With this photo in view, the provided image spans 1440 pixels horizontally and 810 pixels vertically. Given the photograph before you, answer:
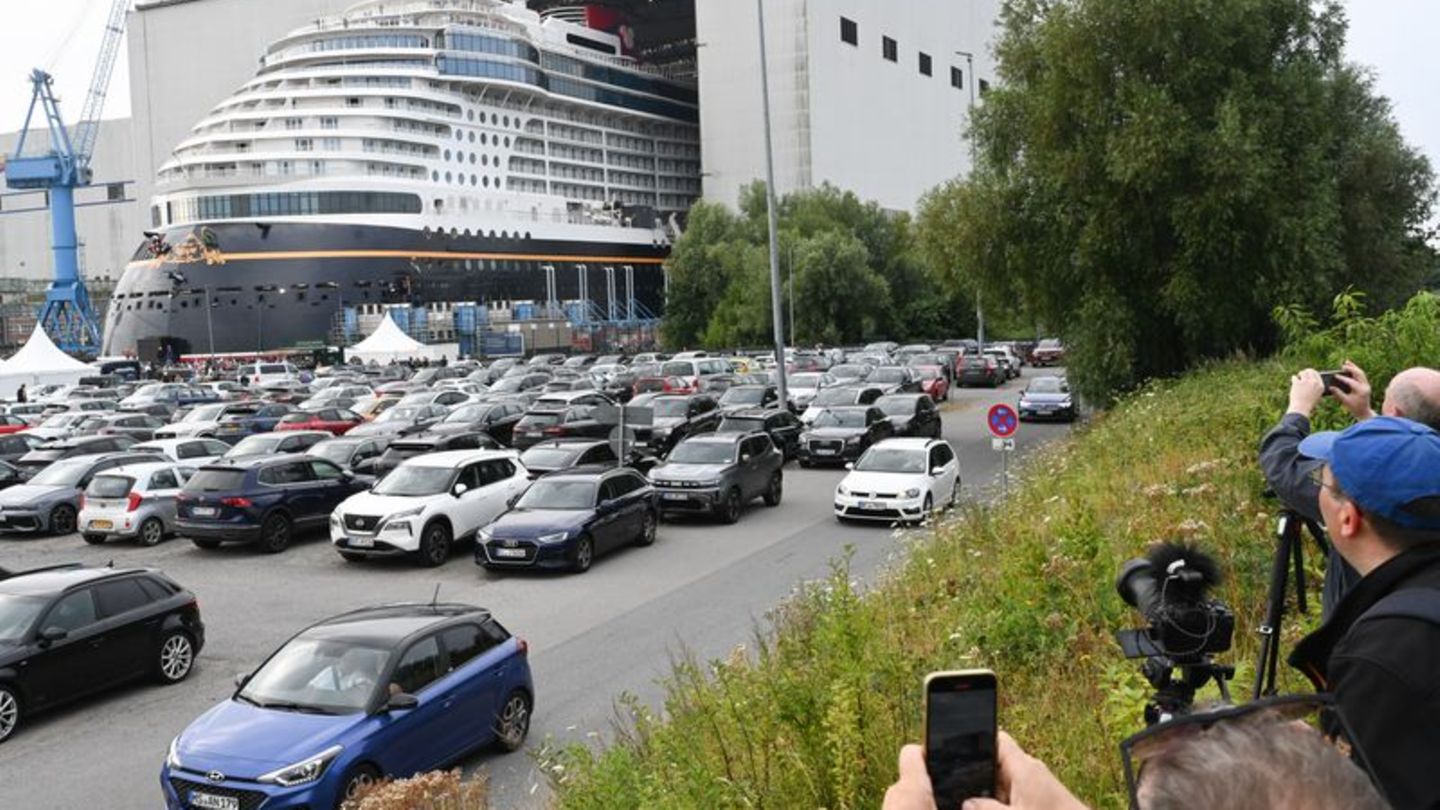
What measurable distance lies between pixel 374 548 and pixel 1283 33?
2181 centimetres

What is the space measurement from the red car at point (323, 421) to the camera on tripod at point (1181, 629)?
98.1 ft

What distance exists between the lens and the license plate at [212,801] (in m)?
7.38

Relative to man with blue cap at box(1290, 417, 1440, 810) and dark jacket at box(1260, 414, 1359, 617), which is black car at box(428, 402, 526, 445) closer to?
dark jacket at box(1260, 414, 1359, 617)

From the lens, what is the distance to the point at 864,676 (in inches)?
215

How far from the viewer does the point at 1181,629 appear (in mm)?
2758

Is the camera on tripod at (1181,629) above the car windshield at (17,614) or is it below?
above

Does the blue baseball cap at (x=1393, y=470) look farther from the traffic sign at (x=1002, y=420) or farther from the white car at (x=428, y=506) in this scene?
the traffic sign at (x=1002, y=420)

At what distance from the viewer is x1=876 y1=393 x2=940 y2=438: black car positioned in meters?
28.6

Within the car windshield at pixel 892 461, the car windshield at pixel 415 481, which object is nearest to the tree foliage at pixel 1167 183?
the car windshield at pixel 892 461

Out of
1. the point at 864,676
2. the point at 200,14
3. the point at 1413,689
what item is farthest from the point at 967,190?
the point at 200,14

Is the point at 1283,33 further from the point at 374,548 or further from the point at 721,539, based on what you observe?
the point at 374,548

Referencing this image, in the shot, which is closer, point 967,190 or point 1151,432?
point 1151,432

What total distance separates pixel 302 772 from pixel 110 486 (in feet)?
47.5

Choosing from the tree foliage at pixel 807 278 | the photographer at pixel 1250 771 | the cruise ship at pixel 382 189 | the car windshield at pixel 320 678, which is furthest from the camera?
the cruise ship at pixel 382 189
